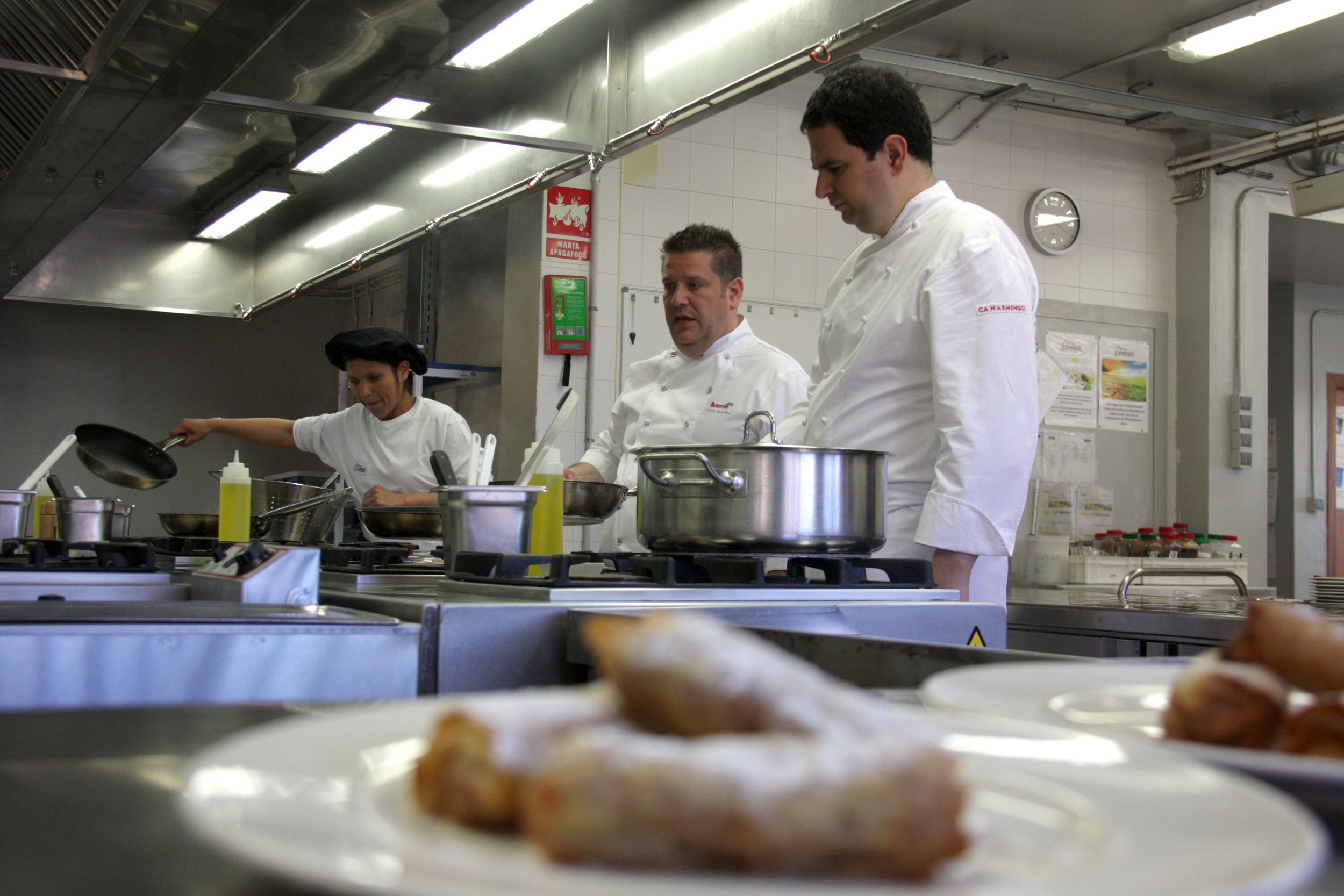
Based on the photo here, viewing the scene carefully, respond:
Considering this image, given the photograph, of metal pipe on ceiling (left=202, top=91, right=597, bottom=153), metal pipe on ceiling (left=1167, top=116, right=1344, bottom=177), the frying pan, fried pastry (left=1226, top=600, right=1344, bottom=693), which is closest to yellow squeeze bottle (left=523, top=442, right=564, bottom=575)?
metal pipe on ceiling (left=202, top=91, right=597, bottom=153)

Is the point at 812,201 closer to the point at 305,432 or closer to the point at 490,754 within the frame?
the point at 305,432

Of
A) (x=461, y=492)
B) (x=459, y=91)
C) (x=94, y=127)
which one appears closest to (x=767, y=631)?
(x=461, y=492)

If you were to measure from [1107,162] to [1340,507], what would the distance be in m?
3.75

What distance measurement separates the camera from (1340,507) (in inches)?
343

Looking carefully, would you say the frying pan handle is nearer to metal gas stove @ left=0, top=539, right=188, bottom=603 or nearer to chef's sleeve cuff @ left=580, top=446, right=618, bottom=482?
metal gas stove @ left=0, top=539, right=188, bottom=603

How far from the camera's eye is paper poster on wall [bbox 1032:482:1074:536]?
20.0ft

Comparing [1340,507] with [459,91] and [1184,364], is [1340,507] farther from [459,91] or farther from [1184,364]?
[459,91]

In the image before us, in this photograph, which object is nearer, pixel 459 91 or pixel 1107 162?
pixel 459 91

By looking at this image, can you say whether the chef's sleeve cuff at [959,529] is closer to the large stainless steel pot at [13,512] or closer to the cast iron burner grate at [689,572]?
the cast iron burner grate at [689,572]

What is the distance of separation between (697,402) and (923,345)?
4.74 feet

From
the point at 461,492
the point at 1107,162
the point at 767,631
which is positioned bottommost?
the point at 767,631

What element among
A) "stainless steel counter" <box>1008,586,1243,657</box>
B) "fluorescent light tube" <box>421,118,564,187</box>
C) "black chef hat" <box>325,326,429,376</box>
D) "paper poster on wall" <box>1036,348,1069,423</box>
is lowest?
"stainless steel counter" <box>1008,586,1243,657</box>

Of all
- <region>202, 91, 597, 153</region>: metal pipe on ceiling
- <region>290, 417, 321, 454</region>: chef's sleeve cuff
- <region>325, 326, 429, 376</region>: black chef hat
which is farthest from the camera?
<region>290, 417, 321, 454</region>: chef's sleeve cuff

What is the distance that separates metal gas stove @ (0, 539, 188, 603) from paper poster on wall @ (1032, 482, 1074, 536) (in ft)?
16.0
